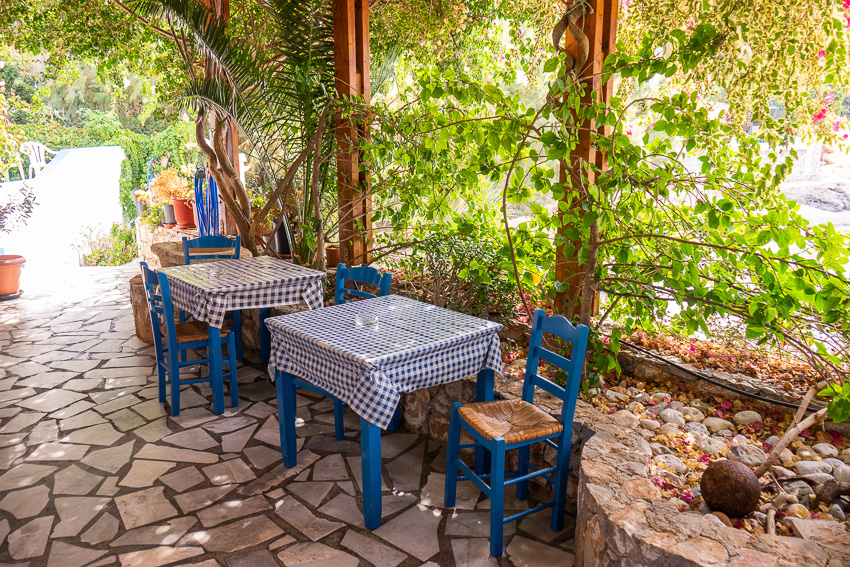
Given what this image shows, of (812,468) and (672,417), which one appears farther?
(672,417)

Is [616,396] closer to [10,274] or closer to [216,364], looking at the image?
[216,364]

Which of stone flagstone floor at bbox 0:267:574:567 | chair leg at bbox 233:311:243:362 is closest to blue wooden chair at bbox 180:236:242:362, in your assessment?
chair leg at bbox 233:311:243:362

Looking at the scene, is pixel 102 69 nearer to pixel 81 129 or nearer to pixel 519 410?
pixel 519 410

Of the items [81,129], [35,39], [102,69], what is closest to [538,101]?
[102,69]

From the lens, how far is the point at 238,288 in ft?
12.4

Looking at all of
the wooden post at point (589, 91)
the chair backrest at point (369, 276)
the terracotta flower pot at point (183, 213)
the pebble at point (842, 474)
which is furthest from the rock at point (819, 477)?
the terracotta flower pot at point (183, 213)

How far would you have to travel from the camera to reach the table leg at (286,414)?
10.3 feet

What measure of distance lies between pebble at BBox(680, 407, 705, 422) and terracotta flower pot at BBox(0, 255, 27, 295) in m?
7.68

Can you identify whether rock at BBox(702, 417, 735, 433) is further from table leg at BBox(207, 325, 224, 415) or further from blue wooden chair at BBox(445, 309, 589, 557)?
table leg at BBox(207, 325, 224, 415)

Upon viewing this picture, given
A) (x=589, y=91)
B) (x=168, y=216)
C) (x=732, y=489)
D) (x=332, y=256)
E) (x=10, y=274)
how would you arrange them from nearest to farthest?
1. (x=732, y=489)
2. (x=589, y=91)
3. (x=332, y=256)
4. (x=10, y=274)
5. (x=168, y=216)

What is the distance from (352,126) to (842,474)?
3769 millimetres

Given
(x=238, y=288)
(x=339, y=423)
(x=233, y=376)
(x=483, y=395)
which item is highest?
(x=238, y=288)

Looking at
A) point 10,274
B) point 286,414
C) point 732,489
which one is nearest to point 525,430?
point 732,489

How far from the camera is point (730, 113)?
3162 mm
